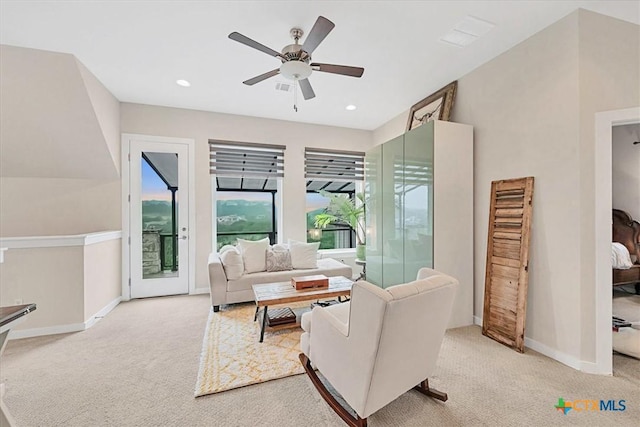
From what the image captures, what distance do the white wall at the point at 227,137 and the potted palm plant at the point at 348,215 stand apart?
0.39 m

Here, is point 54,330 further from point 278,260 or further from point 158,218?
point 278,260

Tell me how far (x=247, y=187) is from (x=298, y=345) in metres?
3.88

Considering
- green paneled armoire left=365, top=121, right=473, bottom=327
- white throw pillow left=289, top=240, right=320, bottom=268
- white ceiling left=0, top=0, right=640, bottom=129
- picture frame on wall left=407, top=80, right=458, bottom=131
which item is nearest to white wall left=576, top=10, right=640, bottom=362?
white ceiling left=0, top=0, right=640, bottom=129

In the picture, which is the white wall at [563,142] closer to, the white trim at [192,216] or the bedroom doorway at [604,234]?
the bedroom doorway at [604,234]

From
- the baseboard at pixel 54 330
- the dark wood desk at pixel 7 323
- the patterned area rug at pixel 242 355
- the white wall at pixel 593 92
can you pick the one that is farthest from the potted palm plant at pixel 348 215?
the dark wood desk at pixel 7 323

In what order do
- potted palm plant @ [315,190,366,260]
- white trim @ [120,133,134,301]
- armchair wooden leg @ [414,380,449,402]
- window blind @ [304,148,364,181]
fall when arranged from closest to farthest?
armchair wooden leg @ [414,380,449,402], white trim @ [120,133,134,301], potted palm plant @ [315,190,366,260], window blind @ [304,148,364,181]

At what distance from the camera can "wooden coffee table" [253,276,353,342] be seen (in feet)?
9.11

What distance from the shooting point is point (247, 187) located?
5840 mm

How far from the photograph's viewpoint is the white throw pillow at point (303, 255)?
13.8 feet

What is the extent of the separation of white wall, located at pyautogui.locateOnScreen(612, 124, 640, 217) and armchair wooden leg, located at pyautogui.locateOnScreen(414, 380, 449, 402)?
14.9ft

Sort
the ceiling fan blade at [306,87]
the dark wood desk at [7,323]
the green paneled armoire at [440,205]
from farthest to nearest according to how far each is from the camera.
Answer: the green paneled armoire at [440,205] < the ceiling fan blade at [306,87] < the dark wood desk at [7,323]

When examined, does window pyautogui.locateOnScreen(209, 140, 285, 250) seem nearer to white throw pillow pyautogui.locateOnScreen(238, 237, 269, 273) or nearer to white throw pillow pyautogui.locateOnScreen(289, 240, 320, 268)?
white throw pillow pyautogui.locateOnScreen(238, 237, 269, 273)

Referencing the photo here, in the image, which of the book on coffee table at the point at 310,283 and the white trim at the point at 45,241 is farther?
the book on coffee table at the point at 310,283

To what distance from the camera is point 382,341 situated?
1.42 meters
